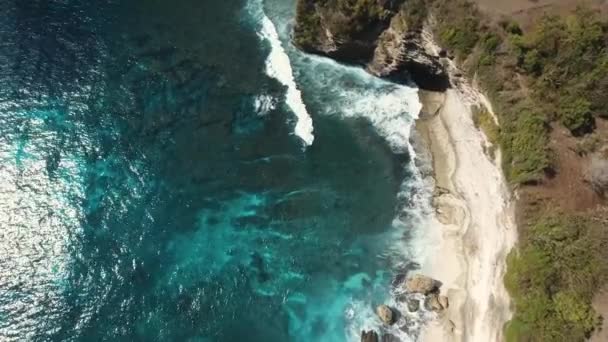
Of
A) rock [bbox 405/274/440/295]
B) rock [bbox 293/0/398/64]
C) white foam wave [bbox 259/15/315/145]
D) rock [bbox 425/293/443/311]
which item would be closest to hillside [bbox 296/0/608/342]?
rock [bbox 293/0/398/64]

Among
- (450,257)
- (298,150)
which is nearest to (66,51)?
(298,150)

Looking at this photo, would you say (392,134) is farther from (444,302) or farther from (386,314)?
(386,314)

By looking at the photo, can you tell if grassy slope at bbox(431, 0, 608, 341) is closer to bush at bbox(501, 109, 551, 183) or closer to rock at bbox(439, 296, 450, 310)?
bush at bbox(501, 109, 551, 183)

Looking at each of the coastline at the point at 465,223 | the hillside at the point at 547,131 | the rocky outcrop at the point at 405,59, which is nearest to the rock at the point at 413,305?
the coastline at the point at 465,223

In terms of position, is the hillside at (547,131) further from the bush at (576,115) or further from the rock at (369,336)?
the rock at (369,336)

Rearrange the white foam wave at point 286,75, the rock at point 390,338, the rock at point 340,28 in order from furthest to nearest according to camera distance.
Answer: the rock at point 340,28, the white foam wave at point 286,75, the rock at point 390,338

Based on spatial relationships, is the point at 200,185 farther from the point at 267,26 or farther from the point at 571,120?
the point at 571,120

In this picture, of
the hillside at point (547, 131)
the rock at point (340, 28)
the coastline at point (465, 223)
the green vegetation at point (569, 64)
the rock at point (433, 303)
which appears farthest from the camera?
the rock at point (340, 28)
